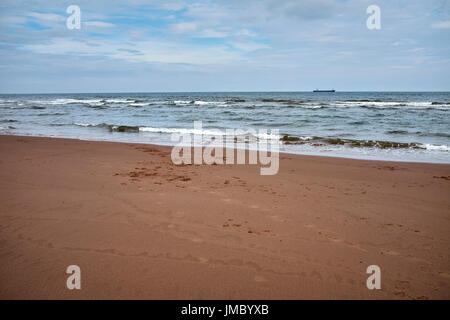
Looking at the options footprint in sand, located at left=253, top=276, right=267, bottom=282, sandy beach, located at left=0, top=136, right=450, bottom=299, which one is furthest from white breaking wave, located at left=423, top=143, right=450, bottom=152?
footprint in sand, located at left=253, top=276, right=267, bottom=282

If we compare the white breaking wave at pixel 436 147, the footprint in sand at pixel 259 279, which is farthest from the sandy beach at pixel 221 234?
the white breaking wave at pixel 436 147

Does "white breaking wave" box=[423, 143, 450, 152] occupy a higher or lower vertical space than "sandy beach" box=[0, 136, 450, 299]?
higher

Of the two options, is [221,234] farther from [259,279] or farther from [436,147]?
[436,147]

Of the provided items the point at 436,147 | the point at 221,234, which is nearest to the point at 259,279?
the point at 221,234

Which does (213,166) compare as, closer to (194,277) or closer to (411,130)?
(194,277)

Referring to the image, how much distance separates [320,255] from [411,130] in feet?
47.7

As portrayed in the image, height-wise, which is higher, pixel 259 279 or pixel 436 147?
pixel 436 147

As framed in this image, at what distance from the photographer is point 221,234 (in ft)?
12.0

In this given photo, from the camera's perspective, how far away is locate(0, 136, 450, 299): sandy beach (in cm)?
272

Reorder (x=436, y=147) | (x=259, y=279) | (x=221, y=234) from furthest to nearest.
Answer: (x=436, y=147)
(x=221, y=234)
(x=259, y=279)

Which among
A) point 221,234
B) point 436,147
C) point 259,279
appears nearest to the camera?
point 259,279

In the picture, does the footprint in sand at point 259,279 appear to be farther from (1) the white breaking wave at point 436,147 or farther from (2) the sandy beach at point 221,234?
(1) the white breaking wave at point 436,147

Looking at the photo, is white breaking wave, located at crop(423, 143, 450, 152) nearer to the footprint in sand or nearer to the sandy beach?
the sandy beach
